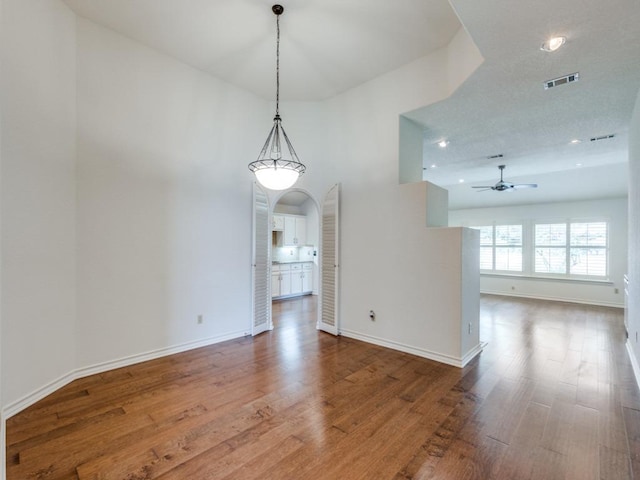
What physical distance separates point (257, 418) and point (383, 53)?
4.15 meters

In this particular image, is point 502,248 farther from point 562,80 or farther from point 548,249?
point 562,80

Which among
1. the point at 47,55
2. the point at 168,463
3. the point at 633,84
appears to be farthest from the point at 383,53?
the point at 168,463

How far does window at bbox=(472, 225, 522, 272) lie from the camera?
8570 mm

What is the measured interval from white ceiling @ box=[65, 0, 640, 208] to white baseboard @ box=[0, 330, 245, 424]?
144 inches

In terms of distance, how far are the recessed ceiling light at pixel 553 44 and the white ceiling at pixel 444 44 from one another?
0.20ft

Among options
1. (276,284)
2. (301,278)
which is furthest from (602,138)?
(276,284)

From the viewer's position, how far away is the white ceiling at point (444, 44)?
2.29 meters

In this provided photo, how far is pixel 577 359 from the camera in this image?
149 inches

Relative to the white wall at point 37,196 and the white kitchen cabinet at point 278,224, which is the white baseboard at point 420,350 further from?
the white kitchen cabinet at point 278,224

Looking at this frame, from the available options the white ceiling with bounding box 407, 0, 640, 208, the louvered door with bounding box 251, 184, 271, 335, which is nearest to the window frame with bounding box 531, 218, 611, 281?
the white ceiling with bounding box 407, 0, 640, 208

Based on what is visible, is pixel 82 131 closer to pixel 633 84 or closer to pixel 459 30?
pixel 459 30

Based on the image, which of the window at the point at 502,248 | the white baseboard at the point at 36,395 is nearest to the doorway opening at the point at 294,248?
the white baseboard at the point at 36,395

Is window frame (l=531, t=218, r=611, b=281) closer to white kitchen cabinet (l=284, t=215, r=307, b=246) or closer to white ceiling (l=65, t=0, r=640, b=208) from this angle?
white ceiling (l=65, t=0, r=640, b=208)

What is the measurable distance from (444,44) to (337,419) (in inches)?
160
